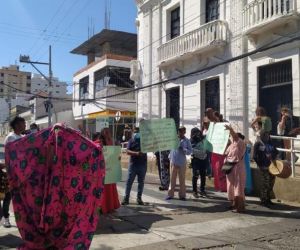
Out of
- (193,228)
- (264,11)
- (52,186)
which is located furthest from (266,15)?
(52,186)

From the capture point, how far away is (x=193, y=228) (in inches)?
307

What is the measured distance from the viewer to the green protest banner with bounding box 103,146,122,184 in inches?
356

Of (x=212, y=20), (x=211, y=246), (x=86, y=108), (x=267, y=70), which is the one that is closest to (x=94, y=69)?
(x=86, y=108)

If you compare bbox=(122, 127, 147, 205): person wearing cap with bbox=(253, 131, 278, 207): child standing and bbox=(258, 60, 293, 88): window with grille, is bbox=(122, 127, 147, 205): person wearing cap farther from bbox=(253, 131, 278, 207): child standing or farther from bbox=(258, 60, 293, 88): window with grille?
bbox=(258, 60, 293, 88): window with grille

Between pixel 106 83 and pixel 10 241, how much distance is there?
2615cm

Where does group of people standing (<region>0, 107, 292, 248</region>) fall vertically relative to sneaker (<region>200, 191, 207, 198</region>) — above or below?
above

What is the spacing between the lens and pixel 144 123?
10336 mm

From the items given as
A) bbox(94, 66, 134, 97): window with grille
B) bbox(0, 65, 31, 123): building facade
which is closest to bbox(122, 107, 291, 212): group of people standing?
bbox(94, 66, 134, 97): window with grille

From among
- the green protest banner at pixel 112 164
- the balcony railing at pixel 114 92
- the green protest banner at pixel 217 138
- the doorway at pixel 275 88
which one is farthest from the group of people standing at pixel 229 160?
the balcony railing at pixel 114 92

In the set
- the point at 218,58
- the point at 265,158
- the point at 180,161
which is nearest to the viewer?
the point at 265,158

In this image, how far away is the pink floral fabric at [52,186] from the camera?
4723mm

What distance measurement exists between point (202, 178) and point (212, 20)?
8480mm

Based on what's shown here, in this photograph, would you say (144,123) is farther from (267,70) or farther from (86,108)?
(86,108)

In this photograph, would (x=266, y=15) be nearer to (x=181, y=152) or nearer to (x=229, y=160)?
(x=181, y=152)
